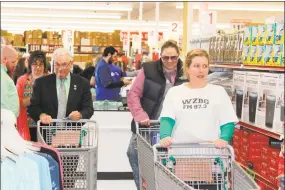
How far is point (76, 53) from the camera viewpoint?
19.8 m

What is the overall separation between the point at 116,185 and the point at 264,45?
309 cm

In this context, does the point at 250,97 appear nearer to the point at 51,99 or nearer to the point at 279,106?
the point at 279,106

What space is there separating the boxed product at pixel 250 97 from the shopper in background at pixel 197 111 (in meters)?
0.79

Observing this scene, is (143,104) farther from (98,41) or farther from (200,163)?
(98,41)

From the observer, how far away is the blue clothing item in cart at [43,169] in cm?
284

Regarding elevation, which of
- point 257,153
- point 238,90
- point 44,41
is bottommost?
point 257,153

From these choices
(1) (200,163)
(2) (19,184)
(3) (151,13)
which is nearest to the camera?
(2) (19,184)

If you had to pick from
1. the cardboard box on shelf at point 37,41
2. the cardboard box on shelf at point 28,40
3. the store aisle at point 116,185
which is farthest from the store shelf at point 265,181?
the cardboard box on shelf at point 28,40

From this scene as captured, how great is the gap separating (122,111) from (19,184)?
4441 mm

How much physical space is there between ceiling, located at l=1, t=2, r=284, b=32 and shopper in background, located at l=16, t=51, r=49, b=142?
32.7 feet

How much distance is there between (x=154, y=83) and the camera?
466 centimetres

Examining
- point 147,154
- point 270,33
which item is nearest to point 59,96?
point 147,154

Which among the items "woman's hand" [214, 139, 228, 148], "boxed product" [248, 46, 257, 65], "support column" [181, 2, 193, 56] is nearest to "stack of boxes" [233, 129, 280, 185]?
"boxed product" [248, 46, 257, 65]

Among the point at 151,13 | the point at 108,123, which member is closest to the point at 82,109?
the point at 108,123
